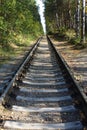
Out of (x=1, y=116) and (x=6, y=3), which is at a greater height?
(x=6, y=3)

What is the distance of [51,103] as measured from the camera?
23.6 ft

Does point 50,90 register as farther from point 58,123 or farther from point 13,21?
point 13,21

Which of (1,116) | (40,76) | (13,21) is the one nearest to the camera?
(1,116)

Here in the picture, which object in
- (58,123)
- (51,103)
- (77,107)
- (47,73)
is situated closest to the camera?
(58,123)

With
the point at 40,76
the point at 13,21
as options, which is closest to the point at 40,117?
the point at 40,76

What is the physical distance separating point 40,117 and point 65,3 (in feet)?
180

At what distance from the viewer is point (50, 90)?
8539mm

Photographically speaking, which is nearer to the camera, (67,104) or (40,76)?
(67,104)

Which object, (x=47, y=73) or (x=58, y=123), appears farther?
(x=47, y=73)

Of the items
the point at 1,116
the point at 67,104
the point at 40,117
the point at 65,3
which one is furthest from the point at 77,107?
the point at 65,3

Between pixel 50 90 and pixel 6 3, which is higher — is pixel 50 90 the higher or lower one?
the lower one

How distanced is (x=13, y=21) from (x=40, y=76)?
48.3ft

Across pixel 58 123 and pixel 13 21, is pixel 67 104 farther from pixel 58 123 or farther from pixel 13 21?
pixel 13 21

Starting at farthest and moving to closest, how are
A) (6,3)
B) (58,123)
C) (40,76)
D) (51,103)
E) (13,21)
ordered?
1. (13,21)
2. (6,3)
3. (40,76)
4. (51,103)
5. (58,123)
